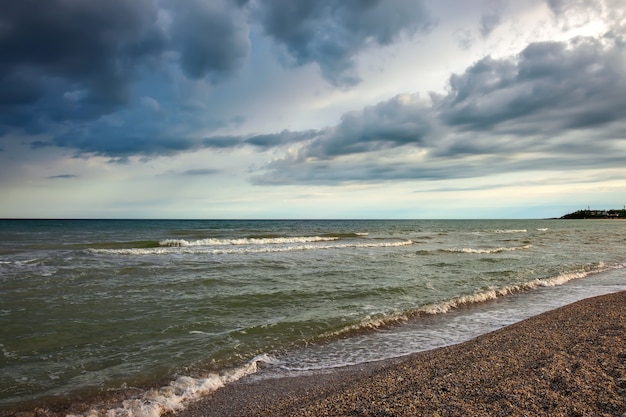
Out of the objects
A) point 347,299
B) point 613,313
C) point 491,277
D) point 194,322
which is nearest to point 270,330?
point 194,322

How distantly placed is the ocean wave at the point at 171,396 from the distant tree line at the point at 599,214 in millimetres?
201304

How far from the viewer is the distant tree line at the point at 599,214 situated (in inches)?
6348

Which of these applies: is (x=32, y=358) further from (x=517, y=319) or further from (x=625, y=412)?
(x=517, y=319)

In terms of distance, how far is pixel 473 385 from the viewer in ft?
16.9

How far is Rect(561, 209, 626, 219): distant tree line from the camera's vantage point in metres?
161

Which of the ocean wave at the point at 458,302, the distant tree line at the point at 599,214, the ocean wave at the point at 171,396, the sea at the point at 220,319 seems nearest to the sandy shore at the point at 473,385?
the ocean wave at the point at 171,396

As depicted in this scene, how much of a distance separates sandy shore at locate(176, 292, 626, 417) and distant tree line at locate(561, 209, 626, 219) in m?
198

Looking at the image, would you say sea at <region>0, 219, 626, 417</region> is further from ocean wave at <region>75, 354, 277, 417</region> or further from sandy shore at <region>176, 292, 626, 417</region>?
sandy shore at <region>176, 292, 626, 417</region>

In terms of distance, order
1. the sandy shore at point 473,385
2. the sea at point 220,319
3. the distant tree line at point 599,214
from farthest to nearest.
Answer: the distant tree line at point 599,214 < the sea at point 220,319 < the sandy shore at point 473,385

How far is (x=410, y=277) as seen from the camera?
1698 centimetres

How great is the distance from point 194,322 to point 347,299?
502cm

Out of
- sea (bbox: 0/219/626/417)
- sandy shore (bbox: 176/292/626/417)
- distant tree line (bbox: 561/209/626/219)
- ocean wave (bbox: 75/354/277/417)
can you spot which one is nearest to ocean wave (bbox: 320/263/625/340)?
sea (bbox: 0/219/626/417)

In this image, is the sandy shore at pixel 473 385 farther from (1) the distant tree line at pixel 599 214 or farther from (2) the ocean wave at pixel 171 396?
(1) the distant tree line at pixel 599 214

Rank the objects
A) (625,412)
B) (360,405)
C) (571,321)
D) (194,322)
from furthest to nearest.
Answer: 1. (194,322)
2. (571,321)
3. (360,405)
4. (625,412)
